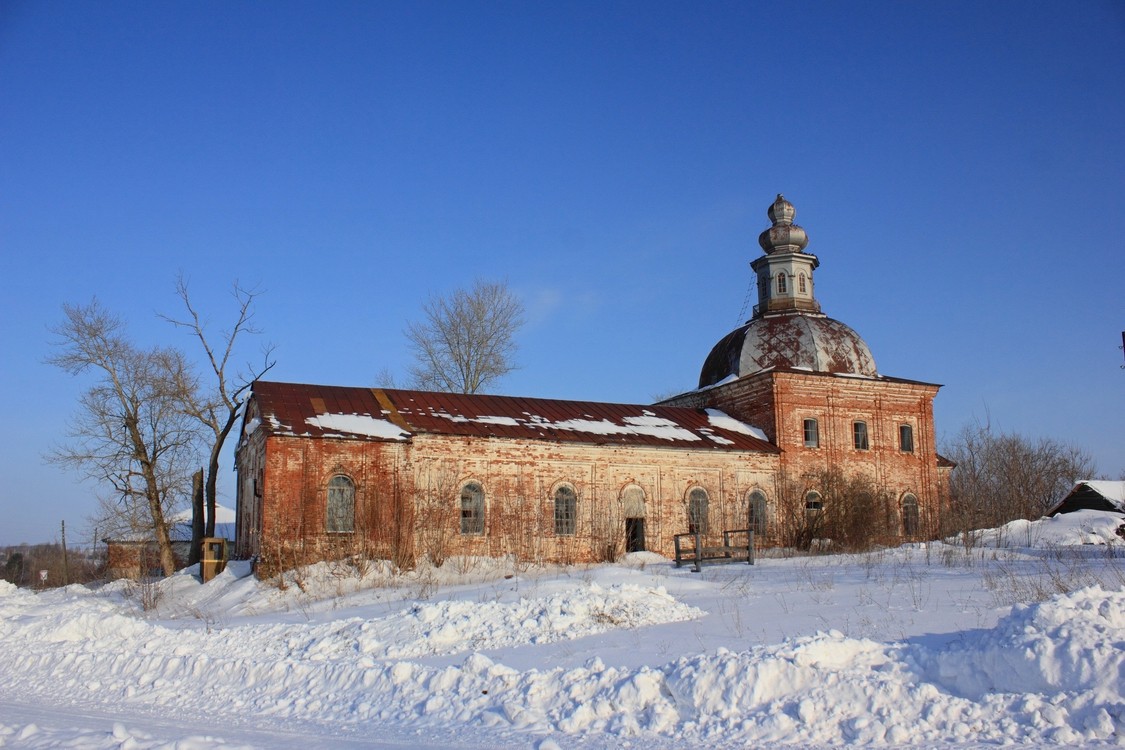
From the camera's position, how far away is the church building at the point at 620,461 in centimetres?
2242

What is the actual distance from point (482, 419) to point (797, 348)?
1158cm

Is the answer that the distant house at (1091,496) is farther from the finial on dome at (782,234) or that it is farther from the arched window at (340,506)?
the arched window at (340,506)

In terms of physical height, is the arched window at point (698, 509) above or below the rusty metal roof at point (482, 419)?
below

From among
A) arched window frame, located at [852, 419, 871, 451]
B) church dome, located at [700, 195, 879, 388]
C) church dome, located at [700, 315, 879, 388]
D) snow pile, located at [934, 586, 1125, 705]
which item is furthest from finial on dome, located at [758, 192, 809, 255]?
snow pile, located at [934, 586, 1125, 705]

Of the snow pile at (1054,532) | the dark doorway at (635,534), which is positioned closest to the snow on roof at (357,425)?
the dark doorway at (635,534)

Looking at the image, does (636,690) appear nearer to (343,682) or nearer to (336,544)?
(343,682)

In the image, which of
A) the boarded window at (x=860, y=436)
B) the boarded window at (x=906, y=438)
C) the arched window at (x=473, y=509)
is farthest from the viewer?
the boarded window at (x=906, y=438)

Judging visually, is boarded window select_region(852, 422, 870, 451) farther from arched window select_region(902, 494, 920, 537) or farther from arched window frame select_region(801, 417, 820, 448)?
arched window select_region(902, 494, 920, 537)

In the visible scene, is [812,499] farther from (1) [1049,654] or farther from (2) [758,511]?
(1) [1049,654]

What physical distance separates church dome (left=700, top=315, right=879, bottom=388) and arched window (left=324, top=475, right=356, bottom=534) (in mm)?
14730

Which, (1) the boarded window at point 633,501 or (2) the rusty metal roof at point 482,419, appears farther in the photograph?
(1) the boarded window at point 633,501

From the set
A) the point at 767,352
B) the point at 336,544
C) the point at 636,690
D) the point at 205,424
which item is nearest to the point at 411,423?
the point at 336,544

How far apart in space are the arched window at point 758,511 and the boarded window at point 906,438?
20.3ft

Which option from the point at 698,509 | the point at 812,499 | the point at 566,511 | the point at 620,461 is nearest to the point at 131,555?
the point at 566,511
